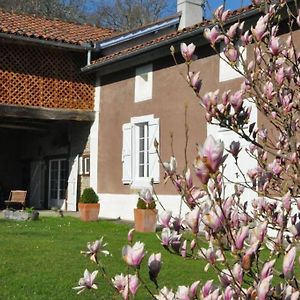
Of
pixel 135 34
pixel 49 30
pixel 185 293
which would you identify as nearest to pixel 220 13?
pixel 185 293

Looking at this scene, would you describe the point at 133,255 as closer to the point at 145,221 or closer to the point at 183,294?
the point at 183,294

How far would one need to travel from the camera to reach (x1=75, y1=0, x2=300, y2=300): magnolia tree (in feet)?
5.33

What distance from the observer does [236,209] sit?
2.03 m

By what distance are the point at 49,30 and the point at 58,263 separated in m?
10.4

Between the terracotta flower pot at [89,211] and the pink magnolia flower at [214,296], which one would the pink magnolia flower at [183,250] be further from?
the terracotta flower pot at [89,211]

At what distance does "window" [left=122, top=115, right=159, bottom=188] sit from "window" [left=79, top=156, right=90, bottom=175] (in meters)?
1.85

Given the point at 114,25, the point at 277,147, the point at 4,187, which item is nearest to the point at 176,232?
the point at 277,147

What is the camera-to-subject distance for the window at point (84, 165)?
16408 millimetres

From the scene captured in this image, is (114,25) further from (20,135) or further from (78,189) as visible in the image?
(78,189)

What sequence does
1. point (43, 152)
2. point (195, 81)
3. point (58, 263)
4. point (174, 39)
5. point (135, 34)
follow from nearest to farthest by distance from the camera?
1. point (195, 81)
2. point (58, 263)
3. point (174, 39)
4. point (135, 34)
5. point (43, 152)

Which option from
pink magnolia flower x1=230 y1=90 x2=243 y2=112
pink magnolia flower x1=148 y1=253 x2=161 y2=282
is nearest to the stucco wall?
pink magnolia flower x1=230 y1=90 x2=243 y2=112

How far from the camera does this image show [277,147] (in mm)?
2863

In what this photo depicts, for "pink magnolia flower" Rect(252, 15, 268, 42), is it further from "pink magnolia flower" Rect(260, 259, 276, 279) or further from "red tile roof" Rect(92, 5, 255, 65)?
"red tile roof" Rect(92, 5, 255, 65)

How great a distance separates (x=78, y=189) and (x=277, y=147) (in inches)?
560
